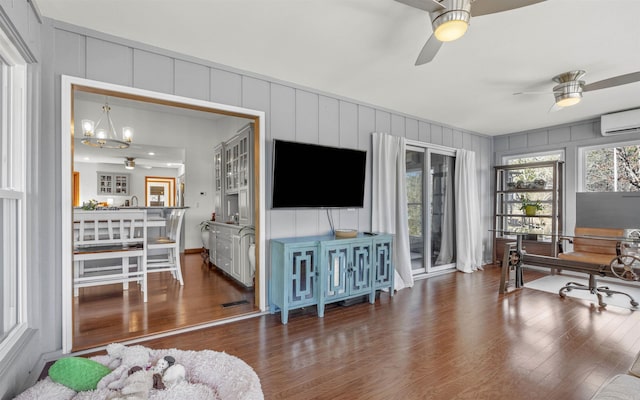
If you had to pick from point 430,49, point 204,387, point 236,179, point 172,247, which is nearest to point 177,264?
point 172,247

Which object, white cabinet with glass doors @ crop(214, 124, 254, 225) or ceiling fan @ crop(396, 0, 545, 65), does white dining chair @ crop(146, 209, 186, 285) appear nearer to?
white cabinet with glass doors @ crop(214, 124, 254, 225)

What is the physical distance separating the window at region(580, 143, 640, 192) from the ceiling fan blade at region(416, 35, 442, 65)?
4319 mm

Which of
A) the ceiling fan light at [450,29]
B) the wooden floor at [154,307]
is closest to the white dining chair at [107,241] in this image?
the wooden floor at [154,307]

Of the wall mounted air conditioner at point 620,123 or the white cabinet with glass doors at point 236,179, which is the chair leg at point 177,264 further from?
the wall mounted air conditioner at point 620,123

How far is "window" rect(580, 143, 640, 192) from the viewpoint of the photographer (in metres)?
4.47

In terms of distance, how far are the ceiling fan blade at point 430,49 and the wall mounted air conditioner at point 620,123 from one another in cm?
392

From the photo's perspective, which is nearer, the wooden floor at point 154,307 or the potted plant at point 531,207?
the wooden floor at point 154,307

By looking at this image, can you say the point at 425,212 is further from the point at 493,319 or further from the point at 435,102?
the point at 493,319

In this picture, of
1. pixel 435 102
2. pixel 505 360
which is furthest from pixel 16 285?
pixel 435 102

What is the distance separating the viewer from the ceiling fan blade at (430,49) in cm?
210

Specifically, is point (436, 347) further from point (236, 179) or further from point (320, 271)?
point (236, 179)

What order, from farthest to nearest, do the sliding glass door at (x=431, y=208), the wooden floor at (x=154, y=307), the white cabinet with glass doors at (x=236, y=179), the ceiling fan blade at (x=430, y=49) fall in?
the sliding glass door at (x=431, y=208) < the white cabinet with glass doors at (x=236, y=179) < the wooden floor at (x=154, y=307) < the ceiling fan blade at (x=430, y=49)

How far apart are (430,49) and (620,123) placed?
402 cm

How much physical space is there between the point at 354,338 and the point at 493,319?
152 cm
